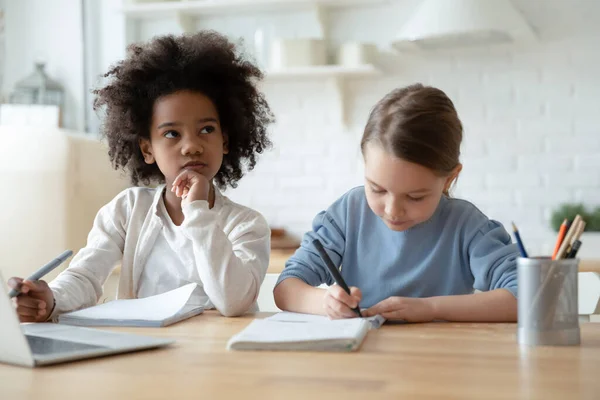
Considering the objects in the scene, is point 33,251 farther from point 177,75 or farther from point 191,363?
point 191,363

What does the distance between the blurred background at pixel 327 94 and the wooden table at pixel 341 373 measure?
2050 millimetres

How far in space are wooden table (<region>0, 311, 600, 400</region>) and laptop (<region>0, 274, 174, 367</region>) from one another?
1 cm

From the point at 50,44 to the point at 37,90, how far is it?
291 mm

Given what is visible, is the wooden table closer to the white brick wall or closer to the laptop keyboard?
the laptop keyboard

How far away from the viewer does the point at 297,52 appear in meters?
3.43

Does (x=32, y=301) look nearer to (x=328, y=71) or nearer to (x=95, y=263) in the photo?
(x=95, y=263)

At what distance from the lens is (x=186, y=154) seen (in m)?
1.69

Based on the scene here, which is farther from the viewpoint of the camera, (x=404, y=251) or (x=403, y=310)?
(x=404, y=251)

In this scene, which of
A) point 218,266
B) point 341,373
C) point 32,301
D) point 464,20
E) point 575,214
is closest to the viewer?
point 341,373

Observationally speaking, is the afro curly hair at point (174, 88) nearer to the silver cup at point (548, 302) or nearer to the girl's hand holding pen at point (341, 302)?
the girl's hand holding pen at point (341, 302)

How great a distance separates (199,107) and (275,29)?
2055 mm

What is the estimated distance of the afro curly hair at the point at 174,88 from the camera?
1.85 m

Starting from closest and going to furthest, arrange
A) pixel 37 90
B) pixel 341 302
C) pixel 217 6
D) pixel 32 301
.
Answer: pixel 341 302 → pixel 32 301 → pixel 217 6 → pixel 37 90

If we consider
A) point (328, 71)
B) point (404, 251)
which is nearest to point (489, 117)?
point (328, 71)
